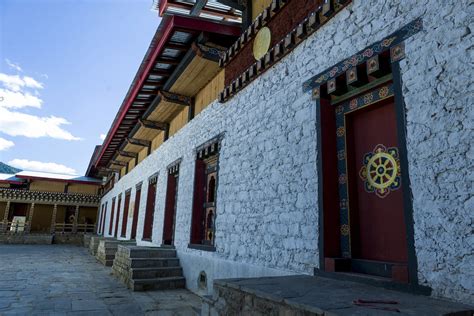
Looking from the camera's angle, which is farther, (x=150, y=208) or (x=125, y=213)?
(x=125, y=213)

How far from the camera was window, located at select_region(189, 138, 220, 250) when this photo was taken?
732 cm

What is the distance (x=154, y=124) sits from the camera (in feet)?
37.7

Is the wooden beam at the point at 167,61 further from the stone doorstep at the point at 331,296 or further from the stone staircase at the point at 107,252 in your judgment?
the stone staircase at the point at 107,252

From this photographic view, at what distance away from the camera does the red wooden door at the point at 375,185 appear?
3.26m

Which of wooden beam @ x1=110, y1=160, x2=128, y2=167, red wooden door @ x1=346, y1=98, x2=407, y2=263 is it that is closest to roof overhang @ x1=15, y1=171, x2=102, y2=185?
wooden beam @ x1=110, y1=160, x2=128, y2=167

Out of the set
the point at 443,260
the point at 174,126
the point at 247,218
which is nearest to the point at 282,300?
the point at 443,260

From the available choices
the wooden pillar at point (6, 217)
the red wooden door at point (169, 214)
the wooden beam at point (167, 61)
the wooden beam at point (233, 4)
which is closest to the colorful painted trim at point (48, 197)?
the wooden pillar at point (6, 217)

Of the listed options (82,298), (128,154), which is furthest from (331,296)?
(128,154)

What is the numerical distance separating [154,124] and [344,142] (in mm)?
8765

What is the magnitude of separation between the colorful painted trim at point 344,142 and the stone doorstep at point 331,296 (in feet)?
1.85

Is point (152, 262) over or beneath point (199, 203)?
beneath

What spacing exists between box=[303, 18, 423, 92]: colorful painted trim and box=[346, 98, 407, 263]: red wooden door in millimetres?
510

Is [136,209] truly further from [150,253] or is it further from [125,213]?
[150,253]

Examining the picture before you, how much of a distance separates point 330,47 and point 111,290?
20.7 ft
